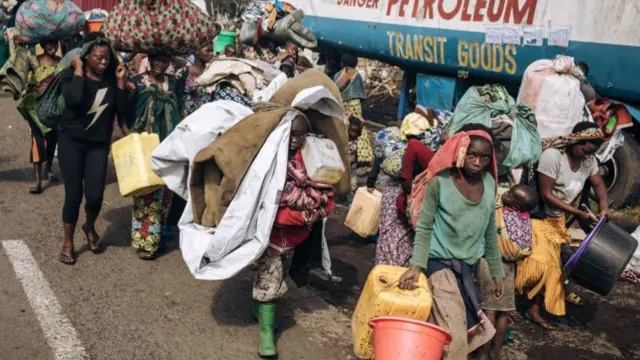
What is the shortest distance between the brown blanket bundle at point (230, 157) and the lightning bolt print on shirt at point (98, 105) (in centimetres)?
154

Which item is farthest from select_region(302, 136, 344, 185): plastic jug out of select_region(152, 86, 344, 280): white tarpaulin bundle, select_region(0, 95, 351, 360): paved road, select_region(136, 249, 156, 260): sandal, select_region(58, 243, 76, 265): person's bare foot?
select_region(58, 243, 76, 265): person's bare foot

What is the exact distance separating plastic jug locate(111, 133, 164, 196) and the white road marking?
89cm

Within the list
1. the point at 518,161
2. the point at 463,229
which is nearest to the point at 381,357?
the point at 463,229

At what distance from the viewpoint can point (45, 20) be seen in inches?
286

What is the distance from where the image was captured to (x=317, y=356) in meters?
4.62

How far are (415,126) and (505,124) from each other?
652mm

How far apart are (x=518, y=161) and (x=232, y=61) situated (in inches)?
104

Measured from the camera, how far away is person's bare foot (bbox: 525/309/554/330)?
563 centimetres

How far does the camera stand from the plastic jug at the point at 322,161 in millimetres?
4395

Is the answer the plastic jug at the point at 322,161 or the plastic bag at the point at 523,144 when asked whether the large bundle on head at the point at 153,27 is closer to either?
the plastic jug at the point at 322,161

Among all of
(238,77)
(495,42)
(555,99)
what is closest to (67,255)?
(238,77)

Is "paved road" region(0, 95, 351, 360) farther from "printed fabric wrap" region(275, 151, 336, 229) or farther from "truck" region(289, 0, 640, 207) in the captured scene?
"truck" region(289, 0, 640, 207)

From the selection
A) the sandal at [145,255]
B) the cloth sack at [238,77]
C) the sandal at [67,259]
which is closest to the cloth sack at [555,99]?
the cloth sack at [238,77]

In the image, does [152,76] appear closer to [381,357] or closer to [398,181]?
[398,181]
